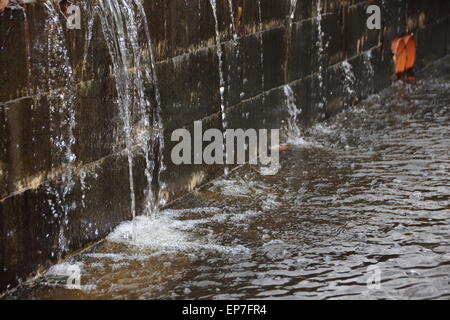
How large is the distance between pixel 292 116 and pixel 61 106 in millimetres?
3812

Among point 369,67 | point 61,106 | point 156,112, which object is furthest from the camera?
point 369,67

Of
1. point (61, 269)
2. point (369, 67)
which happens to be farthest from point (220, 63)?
point (369, 67)

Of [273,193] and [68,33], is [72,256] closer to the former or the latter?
[68,33]

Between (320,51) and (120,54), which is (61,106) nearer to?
(120,54)

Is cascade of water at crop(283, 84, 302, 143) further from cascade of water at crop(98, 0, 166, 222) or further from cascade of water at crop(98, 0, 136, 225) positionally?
cascade of water at crop(98, 0, 136, 225)

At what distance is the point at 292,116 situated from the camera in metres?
8.52

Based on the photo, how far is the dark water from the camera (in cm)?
482

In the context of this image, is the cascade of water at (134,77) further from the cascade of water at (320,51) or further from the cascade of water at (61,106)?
the cascade of water at (320,51)

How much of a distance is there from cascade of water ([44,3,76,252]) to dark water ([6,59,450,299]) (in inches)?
16.3

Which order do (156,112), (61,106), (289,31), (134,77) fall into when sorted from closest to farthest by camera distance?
(61,106), (134,77), (156,112), (289,31)

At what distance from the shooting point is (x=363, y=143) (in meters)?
8.22

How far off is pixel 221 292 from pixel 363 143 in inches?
152

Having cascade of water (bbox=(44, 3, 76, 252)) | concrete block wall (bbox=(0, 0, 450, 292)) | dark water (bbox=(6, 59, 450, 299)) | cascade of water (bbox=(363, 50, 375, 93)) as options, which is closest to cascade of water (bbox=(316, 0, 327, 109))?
concrete block wall (bbox=(0, 0, 450, 292))
